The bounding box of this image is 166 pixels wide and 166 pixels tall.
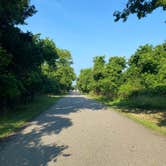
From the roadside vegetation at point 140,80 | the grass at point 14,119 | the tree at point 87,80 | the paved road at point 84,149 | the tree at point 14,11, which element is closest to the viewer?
the paved road at point 84,149

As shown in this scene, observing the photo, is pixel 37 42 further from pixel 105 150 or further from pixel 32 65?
pixel 105 150

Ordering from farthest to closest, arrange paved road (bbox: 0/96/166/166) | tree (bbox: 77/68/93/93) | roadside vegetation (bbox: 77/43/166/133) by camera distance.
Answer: tree (bbox: 77/68/93/93), roadside vegetation (bbox: 77/43/166/133), paved road (bbox: 0/96/166/166)

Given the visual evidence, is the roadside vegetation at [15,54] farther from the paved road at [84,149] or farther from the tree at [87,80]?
the tree at [87,80]

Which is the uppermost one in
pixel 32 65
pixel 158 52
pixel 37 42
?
pixel 158 52

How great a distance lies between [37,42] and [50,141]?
1432 cm

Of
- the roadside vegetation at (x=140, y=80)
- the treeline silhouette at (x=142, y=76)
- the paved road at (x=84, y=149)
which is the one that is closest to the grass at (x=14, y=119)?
the paved road at (x=84, y=149)

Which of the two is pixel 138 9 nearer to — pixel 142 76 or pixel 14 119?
pixel 14 119

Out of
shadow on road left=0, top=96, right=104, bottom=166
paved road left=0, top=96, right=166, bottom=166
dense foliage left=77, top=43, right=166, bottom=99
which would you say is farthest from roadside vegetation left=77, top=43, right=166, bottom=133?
shadow on road left=0, top=96, right=104, bottom=166

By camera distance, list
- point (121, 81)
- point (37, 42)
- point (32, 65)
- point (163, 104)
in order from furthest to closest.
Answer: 1. point (121, 81)
2. point (163, 104)
3. point (37, 42)
4. point (32, 65)

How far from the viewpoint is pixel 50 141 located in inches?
344

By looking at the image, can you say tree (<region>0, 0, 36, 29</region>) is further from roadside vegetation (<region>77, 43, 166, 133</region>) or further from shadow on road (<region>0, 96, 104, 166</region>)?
roadside vegetation (<region>77, 43, 166, 133</region>)

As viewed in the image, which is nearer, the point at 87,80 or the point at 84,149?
the point at 84,149

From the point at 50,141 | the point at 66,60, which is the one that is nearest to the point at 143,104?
the point at 50,141

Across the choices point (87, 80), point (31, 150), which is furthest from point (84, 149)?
point (87, 80)
